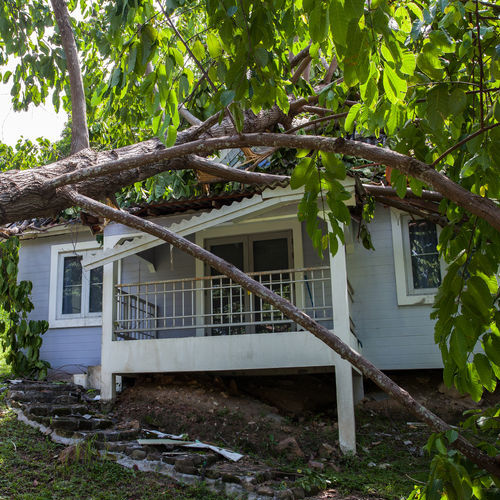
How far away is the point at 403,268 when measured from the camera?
9867 millimetres

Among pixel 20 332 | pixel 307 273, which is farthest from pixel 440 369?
pixel 20 332

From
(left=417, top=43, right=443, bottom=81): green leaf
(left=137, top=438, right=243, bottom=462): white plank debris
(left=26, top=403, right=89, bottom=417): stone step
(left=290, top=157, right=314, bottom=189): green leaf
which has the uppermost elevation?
(left=417, top=43, right=443, bottom=81): green leaf

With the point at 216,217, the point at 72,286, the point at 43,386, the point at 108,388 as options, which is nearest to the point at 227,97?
the point at 216,217

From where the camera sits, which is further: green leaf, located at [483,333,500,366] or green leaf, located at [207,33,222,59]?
green leaf, located at [207,33,222,59]

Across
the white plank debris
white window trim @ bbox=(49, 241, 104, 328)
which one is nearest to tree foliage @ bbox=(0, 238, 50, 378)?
white window trim @ bbox=(49, 241, 104, 328)

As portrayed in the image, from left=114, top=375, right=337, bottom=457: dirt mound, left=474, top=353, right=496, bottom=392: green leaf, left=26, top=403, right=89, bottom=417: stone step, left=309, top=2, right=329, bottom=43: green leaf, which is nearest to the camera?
left=309, top=2, right=329, bottom=43: green leaf

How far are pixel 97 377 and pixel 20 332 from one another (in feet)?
5.54

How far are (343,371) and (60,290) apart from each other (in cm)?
A: 712

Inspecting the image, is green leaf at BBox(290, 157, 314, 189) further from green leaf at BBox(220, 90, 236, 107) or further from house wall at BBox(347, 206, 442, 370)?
house wall at BBox(347, 206, 442, 370)

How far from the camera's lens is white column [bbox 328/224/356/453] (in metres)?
7.72

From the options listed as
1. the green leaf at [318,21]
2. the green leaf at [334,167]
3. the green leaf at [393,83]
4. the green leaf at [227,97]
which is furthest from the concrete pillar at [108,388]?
the green leaf at [318,21]

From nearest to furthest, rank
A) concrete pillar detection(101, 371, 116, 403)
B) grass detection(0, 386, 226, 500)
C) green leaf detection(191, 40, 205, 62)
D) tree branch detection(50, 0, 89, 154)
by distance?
1. green leaf detection(191, 40, 205, 62)
2. tree branch detection(50, 0, 89, 154)
3. grass detection(0, 386, 226, 500)
4. concrete pillar detection(101, 371, 116, 403)

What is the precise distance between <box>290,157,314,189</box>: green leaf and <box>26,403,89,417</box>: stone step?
6.78 m

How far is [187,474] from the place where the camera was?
21.7 ft
